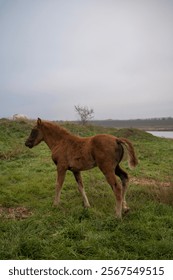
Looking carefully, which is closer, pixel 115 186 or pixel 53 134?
pixel 115 186

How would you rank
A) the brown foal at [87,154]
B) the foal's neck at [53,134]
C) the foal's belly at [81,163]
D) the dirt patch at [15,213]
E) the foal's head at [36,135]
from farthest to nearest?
the foal's head at [36,135] → the foal's neck at [53,134] → the foal's belly at [81,163] → the dirt patch at [15,213] → the brown foal at [87,154]

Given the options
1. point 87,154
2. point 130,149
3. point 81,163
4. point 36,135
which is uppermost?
point 36,135

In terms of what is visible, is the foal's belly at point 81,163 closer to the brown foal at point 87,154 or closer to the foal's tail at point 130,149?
the brown foal at point 87,154

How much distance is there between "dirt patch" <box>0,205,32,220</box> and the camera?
22.9 ft

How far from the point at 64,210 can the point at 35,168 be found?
6.53 metres

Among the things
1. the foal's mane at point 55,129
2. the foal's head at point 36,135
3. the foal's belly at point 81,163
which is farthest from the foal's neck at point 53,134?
the foal's belly at point 81,163

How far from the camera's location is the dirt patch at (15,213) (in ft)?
22.9

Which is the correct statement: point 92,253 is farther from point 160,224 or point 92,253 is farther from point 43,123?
point 43,123

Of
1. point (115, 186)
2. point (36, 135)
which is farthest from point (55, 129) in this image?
point (115, 186)

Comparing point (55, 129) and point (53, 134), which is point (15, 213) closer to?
point (53, 134)

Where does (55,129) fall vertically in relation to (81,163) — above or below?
above

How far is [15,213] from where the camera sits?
7.31 m

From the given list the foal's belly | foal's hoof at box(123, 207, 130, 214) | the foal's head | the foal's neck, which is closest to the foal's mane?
the foal's neck
